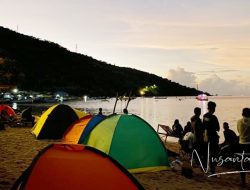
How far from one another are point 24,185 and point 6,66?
4180 cm

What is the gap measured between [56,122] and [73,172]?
1364cm

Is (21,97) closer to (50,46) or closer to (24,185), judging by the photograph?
(50,46)

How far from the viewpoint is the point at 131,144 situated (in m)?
11.6

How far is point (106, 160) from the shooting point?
6750 millimetres

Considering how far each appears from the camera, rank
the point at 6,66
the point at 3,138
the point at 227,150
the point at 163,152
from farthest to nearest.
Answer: the point at 6,66 < the point at 3,138 < the point at 163,152 < the point at 227,150

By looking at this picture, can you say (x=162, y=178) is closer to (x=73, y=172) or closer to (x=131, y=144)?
(x=131, y=144)

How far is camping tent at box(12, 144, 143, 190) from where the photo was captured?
6336 millimetres

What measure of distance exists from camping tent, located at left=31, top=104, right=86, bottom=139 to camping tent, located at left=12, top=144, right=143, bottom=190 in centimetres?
1305

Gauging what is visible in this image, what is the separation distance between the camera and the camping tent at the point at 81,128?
51.1ft

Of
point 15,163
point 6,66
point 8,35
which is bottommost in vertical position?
point 15,163

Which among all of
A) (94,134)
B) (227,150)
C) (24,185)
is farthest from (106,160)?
(94,134)

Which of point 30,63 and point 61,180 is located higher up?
point 30,63

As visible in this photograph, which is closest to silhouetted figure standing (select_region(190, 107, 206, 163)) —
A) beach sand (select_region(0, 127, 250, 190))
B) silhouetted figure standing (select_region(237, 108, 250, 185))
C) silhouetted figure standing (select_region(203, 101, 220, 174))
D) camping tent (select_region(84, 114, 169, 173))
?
silhouetted figure standing (select_region(203, 101, 220, 174))

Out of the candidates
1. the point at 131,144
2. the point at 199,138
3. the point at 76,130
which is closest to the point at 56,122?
the point at 76,130
